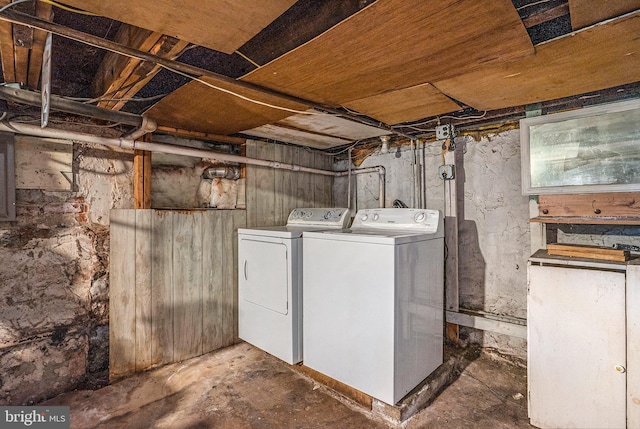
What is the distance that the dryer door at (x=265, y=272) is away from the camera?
2.29 metres

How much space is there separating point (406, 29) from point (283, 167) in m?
2.00

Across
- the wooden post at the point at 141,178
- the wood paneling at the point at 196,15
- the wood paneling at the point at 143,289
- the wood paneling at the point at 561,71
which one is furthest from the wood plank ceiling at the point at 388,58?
the wood paneling at the point at 143,289

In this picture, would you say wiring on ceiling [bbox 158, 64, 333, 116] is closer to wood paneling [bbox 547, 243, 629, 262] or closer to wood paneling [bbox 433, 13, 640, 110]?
wood paneling [bbox 433, 13, 640, 110]

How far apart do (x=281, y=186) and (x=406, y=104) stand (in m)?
1.54

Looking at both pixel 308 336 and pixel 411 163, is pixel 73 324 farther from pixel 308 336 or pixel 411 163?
pixel 411 163

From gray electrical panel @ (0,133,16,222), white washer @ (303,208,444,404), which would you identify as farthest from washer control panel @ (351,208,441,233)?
gray electrical panel @ (0,133,16,222)

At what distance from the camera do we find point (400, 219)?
2.32m

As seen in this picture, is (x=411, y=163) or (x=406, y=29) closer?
(x=406, y=29)

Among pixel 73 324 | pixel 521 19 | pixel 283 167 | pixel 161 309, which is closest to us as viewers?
pixel 521 19

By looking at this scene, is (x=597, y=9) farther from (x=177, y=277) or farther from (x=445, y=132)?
(x=177, y=277)

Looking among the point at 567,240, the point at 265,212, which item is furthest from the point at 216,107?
the point at 567,240

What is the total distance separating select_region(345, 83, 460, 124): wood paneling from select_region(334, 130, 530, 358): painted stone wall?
24.9 inches

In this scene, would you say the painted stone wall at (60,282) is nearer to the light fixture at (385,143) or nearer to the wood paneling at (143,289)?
the wood paneling at (143,289)

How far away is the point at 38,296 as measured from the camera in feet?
6.81
